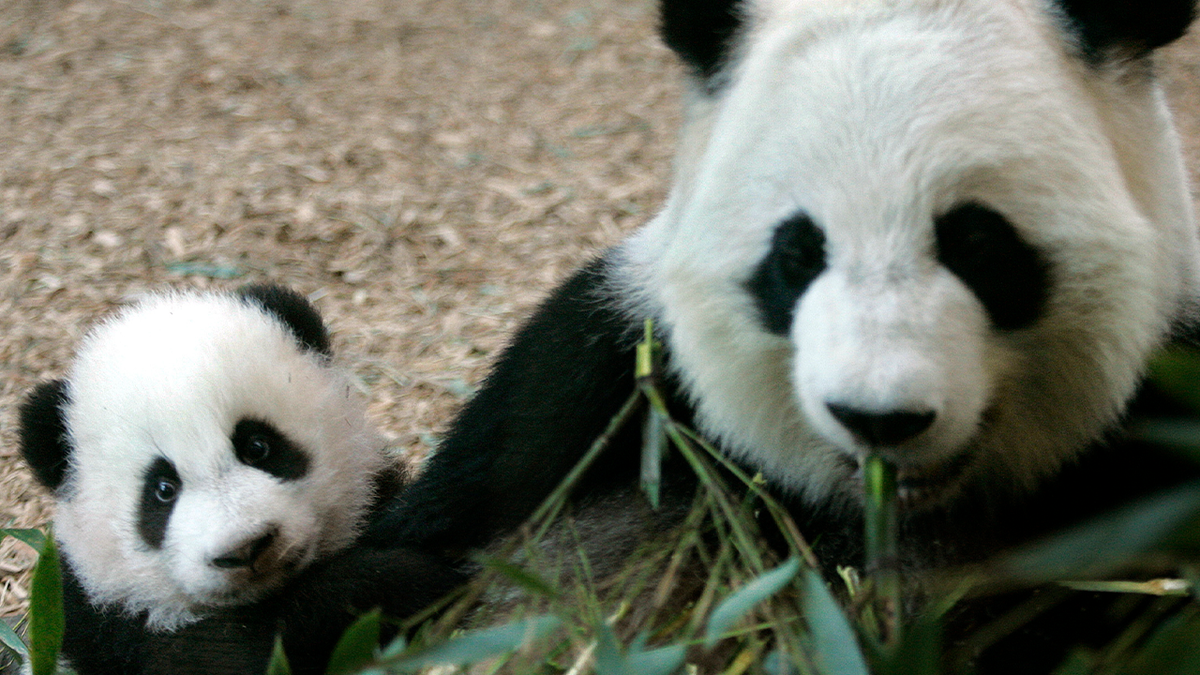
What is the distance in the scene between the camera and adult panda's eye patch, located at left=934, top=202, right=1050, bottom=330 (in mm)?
1390

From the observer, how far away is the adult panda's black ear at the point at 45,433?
2219 mm

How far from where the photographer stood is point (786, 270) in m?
1.48

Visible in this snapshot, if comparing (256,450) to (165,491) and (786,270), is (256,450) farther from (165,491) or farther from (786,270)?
(786,270)

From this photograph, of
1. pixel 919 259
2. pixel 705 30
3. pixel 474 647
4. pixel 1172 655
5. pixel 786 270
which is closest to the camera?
pixel 1172 655

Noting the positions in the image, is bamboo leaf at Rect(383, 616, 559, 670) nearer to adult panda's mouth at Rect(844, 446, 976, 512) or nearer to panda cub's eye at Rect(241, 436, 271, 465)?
adult panda's mouth at Rect(844, 446, 976, 512)

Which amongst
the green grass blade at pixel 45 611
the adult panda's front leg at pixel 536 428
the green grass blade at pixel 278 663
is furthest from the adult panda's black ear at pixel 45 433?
the green grass blade at pixel 278 663

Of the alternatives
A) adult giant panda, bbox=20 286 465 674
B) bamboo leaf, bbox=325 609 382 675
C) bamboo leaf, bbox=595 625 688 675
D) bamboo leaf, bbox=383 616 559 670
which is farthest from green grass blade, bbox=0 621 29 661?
bamboo leaf, bbox=595 625 688 675

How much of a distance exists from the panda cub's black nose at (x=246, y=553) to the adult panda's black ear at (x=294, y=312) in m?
0.52

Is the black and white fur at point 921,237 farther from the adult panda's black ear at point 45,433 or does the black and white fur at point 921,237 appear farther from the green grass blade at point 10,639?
the green grass blade at point 10,639

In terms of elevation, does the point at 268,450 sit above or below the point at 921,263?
below

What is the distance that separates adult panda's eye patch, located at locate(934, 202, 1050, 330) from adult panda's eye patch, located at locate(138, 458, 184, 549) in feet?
Result: 4.72

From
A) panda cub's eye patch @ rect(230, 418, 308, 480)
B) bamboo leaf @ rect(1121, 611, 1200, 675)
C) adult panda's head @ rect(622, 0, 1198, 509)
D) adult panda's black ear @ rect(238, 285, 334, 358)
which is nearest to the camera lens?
bamboo leaf @ rect(1121, 611, 1200, 675)

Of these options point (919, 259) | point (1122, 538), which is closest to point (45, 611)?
point (919, 259)

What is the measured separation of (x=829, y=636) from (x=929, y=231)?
49 centimetres
